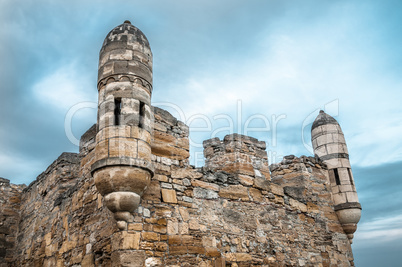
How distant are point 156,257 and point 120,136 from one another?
2.10 meters

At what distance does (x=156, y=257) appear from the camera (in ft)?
20.0

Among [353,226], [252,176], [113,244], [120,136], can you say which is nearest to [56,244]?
[113,244]

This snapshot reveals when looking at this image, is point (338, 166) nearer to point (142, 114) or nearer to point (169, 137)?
point (169, 137)

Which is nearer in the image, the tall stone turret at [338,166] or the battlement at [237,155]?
the battlement at [237,155]

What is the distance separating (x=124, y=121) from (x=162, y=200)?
1.58 m

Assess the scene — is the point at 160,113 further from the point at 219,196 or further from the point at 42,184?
the point at 42,184

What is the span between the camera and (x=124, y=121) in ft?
21.1

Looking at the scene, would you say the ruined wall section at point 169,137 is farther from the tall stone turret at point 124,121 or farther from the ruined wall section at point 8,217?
the ruined wall section at point 8,217

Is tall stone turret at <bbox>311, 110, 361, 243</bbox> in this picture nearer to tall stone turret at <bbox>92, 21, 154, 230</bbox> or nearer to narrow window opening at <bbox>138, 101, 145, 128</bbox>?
tall stone turret at <bbox>92, 21, 154, 230</bbox>

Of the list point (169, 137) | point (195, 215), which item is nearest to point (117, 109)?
point (169, 137)

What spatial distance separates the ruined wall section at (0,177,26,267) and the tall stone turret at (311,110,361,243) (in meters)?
10.3

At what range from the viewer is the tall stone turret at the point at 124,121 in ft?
19.8

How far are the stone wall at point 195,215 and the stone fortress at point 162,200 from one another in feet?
0.07

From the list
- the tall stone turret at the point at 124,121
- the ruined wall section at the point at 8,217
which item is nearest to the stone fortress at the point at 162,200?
the tall stone turret at the point at 124,121
